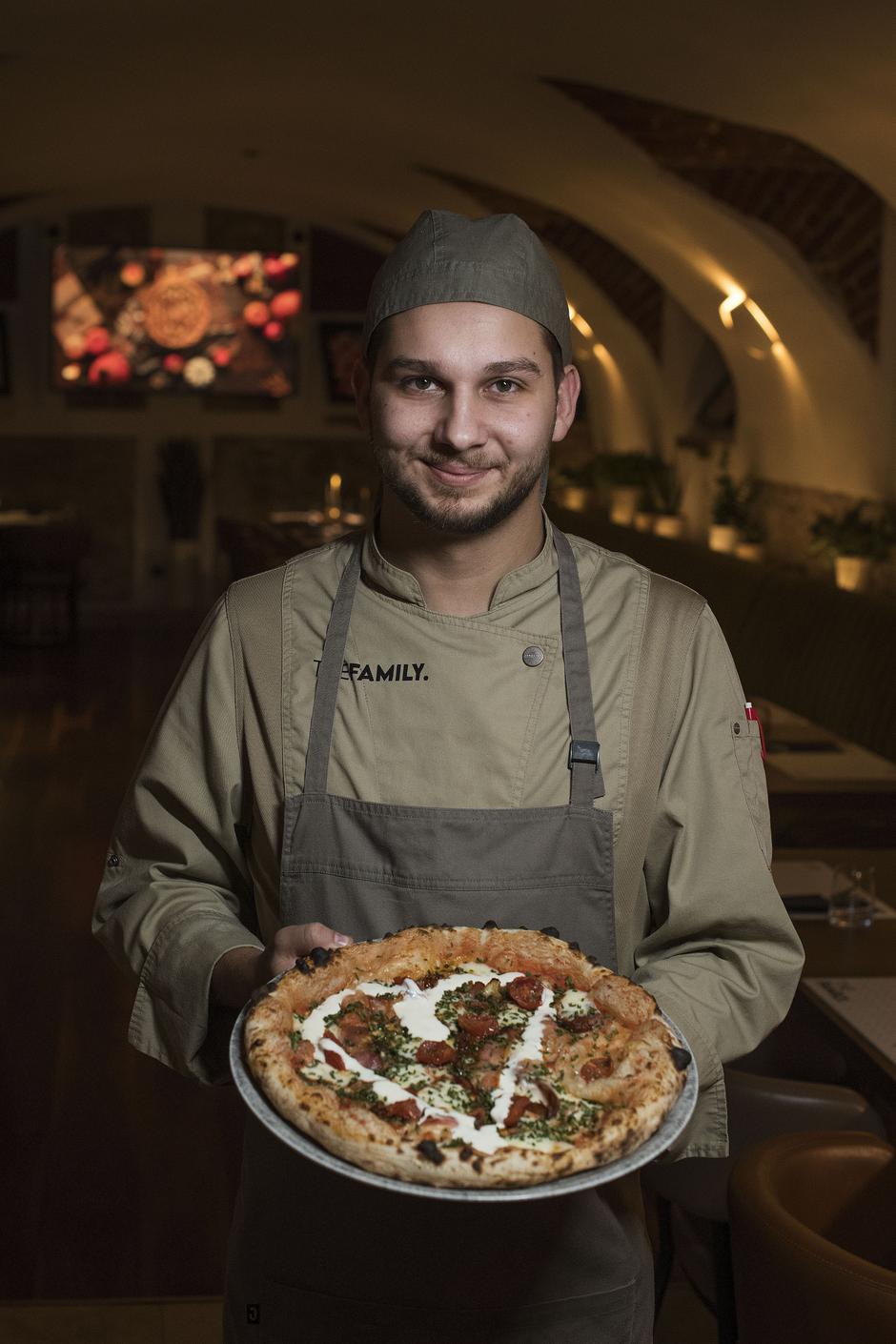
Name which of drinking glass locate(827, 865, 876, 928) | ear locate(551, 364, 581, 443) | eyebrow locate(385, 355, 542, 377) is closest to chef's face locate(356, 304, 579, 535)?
eyebrow locate(385, 355, 542, 377)

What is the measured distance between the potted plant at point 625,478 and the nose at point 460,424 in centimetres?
1047

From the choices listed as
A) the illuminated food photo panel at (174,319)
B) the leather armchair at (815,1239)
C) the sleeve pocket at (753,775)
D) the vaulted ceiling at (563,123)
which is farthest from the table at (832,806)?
the illuminated food photo panel at (174,319)

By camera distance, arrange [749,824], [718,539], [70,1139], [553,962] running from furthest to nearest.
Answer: [718,539]
[70,1139]
[749,824]
[553,962]

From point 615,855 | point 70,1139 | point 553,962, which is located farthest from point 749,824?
point 70,1139

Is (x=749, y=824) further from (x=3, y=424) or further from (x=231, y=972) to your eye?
(x=3, y=424)

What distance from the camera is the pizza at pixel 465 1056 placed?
4.16 ft

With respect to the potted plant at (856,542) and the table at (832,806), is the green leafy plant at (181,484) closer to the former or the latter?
the potted plant at (856,542)

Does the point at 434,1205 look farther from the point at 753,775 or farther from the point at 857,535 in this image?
A: the point at 857,535

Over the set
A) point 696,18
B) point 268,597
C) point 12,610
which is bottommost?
point 12,610

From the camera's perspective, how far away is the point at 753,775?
1719 millimetres

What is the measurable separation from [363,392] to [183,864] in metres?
0.60

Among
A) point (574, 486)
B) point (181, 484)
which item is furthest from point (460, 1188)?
point (181, 484)

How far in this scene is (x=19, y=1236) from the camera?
3.42m

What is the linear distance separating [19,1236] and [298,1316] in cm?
202
